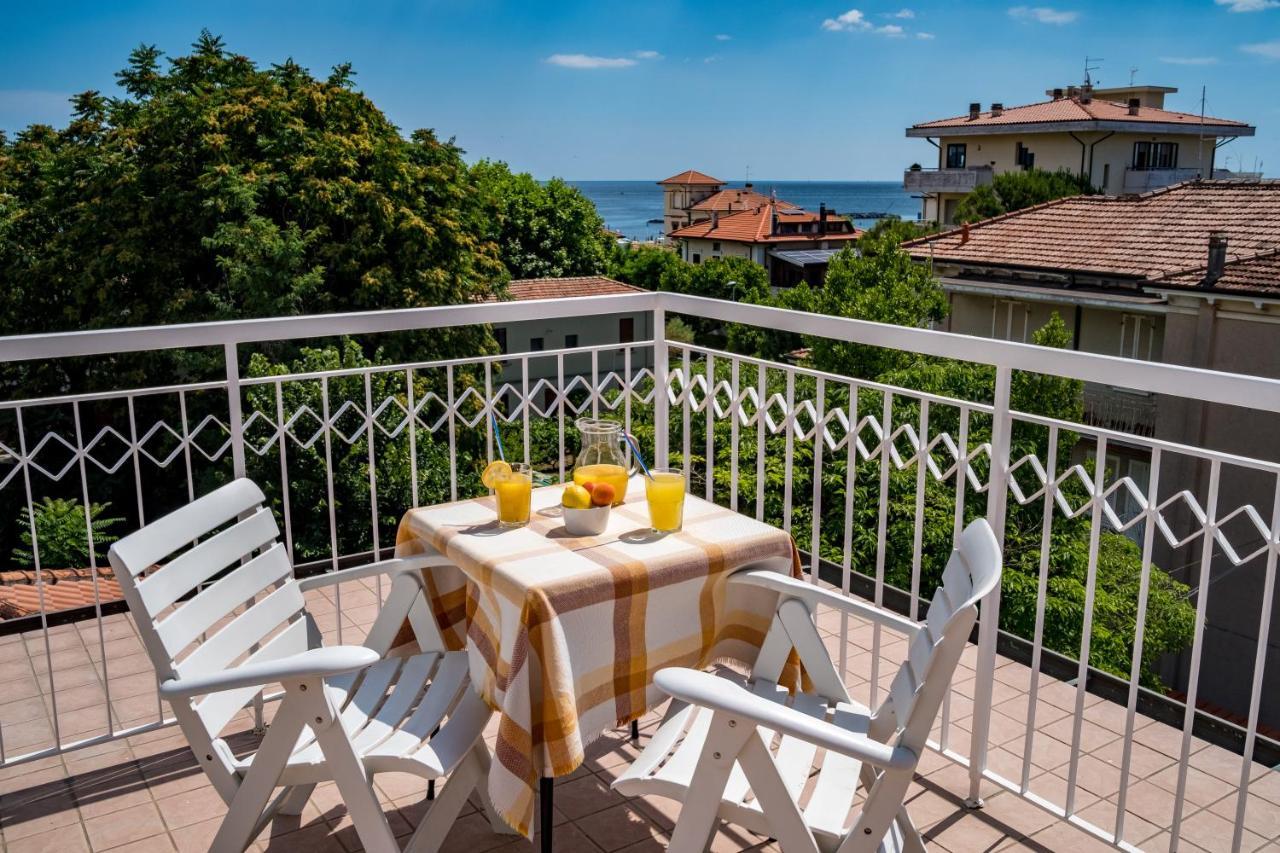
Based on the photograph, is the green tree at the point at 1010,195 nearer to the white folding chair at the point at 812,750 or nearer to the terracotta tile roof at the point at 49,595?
the terracotta tile roof at the point at 49,595

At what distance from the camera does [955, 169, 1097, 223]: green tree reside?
39.0 m

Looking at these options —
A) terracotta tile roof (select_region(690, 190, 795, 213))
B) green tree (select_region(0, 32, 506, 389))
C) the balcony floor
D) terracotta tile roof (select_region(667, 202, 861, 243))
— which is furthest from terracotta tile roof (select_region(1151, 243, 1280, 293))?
terracotta tile roof (select_region(690, 190, 795, 213))

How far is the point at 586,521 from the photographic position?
8.04 feet

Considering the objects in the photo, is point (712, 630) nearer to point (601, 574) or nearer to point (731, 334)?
point (601, 574)

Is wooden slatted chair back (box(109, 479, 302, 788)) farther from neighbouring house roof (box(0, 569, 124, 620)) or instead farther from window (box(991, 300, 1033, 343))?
window (box(991, 300, 1033, 343))

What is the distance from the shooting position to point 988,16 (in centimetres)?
9738

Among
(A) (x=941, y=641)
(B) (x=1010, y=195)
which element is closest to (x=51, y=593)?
(A) (x=941, y=641)

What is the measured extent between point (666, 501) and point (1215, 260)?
22.1 m

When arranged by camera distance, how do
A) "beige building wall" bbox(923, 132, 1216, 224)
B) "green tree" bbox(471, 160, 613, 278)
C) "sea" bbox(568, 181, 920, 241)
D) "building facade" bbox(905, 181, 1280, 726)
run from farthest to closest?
"sea" bbox(568, 181, 920, 241)
"beige building wall" bbox(923, 132, 1216, 224)
"green tree" bbox(471, 160, 613, 278)
"building facade" bbox(905, 181, 1280, 726)

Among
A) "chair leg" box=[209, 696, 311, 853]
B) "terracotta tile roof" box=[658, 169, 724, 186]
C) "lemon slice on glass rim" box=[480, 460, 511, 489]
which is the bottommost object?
"chair leg" box=[209, 696, 311, 853]

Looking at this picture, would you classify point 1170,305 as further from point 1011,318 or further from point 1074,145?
point 1074,145

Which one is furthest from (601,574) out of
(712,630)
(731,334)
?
(731,334)

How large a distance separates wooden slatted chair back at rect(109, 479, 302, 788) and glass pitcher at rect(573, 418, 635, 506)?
0.78 meters

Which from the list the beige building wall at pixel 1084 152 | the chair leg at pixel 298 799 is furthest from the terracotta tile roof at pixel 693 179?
the chair leg at pixel 298 799
